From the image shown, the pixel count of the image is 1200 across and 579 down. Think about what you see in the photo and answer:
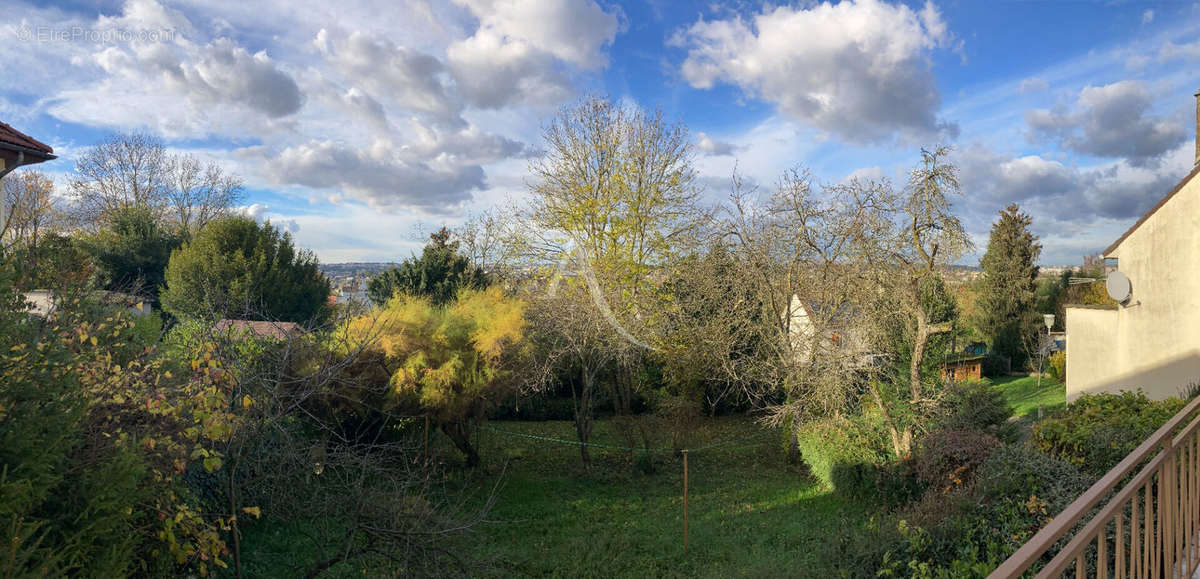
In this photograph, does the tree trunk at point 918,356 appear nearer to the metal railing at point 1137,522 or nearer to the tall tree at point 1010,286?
the metal railing at point 1137,522

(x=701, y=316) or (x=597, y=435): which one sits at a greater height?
(x=701, y=316)

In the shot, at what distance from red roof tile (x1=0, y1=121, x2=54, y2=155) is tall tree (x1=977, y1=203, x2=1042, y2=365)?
28.0 metres

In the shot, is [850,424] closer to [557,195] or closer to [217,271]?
[557,195]

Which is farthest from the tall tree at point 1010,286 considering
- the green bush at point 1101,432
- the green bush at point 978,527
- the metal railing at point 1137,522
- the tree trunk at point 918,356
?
the metal railing at point 1137,522

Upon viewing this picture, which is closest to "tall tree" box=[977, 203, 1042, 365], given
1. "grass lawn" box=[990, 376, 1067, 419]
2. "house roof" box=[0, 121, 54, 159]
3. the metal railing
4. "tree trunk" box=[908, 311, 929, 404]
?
"grass lawn" box=[990, 376, 1067, 419]

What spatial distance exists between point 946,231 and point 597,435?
887 centimetres

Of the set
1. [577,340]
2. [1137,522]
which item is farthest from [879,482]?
[1137,522]

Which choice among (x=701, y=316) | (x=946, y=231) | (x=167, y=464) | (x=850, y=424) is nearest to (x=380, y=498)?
(x=167, y=464)

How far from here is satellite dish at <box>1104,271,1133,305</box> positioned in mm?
10273

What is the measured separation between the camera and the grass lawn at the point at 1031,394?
612 inches

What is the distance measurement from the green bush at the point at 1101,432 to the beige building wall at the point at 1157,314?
4481 millimetres

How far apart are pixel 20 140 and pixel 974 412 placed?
13.8m

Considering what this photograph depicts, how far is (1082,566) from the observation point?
4.86 ft

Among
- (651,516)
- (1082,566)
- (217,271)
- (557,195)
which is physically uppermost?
(557,195)
